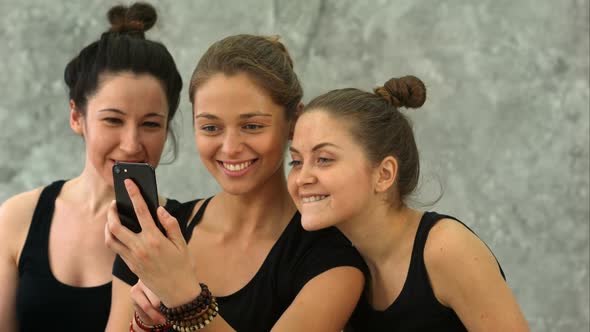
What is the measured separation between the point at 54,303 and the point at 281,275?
0.52 meters

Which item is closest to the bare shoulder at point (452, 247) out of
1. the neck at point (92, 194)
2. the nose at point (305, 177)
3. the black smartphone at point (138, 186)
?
the nose at point (305, 177)

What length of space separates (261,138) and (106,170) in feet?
1.33

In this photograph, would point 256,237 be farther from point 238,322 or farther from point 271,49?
point 271,49

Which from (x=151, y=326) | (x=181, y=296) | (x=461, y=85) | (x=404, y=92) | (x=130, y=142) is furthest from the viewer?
(x=461, y=85)

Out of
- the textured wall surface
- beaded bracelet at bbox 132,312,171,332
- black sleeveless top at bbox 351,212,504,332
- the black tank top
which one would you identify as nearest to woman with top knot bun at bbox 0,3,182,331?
the black tank top

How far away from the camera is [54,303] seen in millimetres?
1719

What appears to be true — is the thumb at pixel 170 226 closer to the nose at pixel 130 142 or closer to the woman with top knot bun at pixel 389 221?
the woman with top knot bun at pixel 389 221

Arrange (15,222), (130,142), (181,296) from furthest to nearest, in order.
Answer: (15,222) < (130,142) < (181,296)

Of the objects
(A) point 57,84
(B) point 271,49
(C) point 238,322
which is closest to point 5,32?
(A) point 57,84

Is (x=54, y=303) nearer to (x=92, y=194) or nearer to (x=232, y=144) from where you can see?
(x=92, y=194)

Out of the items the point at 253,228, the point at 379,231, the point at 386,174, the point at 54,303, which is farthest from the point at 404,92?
the point at 54,303

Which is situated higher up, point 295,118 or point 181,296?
point 295,118

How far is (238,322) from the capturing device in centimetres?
150

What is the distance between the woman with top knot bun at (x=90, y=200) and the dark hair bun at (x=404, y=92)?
1.61ft
